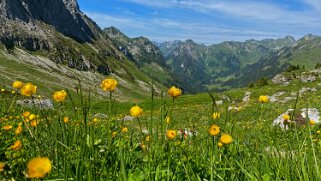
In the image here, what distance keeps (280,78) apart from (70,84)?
9442cm

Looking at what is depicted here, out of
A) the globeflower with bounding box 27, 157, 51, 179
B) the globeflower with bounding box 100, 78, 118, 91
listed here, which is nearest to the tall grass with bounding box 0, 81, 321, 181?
the globeflower with bounding box 100, 78, 118, 91

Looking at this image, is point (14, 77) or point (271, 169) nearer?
point (271, 169)

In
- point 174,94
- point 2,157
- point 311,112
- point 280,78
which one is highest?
point 174,94

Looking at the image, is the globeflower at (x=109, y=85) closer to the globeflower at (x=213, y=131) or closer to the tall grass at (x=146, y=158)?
the tall grass at (x=146, y=158)

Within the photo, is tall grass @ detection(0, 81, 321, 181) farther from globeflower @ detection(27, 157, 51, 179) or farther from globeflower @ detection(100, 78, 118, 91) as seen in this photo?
globeflower @ detection(27, 157, 51, 179)

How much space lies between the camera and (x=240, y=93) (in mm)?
98188

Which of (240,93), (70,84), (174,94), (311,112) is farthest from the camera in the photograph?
(70,84)

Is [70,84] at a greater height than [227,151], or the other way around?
[227,151]

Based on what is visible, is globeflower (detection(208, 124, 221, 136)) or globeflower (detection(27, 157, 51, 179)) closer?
globeflower (detection(27, 157, 51, 179))

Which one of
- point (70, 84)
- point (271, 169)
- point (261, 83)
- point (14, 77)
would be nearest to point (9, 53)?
point (70, 84)

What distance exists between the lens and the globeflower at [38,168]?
1849 mm

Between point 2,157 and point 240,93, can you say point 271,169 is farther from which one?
point 240,93

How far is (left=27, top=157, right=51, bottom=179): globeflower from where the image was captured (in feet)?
6.07

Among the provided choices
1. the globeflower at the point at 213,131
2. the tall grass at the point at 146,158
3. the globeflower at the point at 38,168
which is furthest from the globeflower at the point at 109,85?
the globeflower at the point at 38,168
